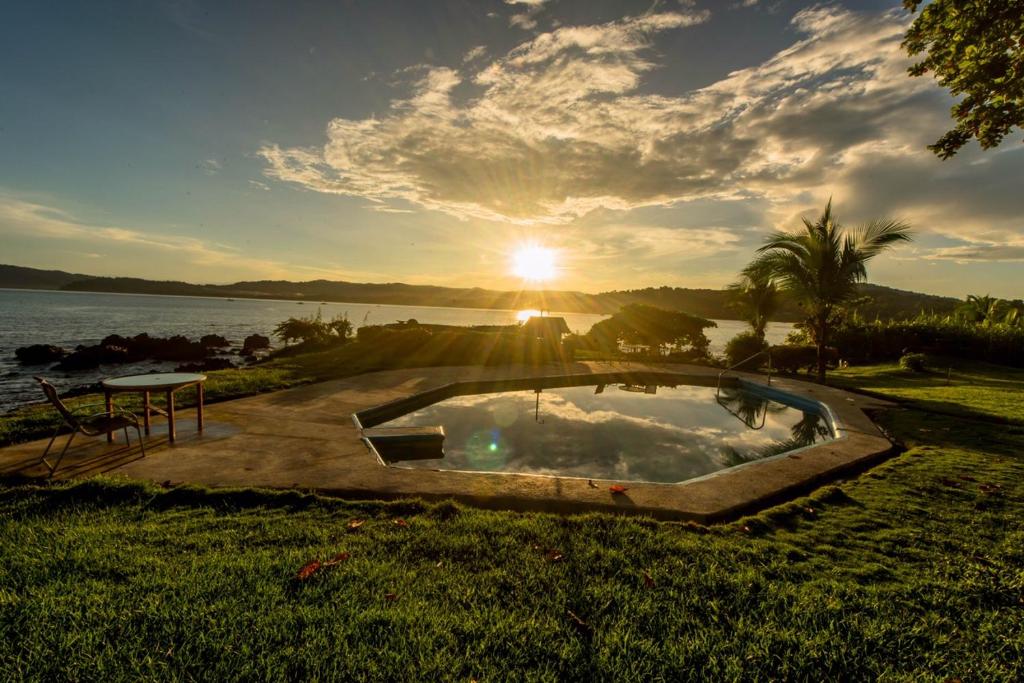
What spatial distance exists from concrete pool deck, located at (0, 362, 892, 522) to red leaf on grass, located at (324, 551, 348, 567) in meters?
1.14

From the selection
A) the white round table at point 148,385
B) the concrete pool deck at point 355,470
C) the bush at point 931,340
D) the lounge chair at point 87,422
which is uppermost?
the bush at point 931,340

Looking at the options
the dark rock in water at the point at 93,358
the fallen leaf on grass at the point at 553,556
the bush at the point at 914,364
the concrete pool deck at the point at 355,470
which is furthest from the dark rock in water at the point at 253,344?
the bush at the point at 914,364

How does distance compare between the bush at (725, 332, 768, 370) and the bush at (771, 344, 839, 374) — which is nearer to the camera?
the bush at (771, 344, 839, 374)

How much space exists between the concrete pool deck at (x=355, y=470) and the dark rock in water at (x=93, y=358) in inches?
872

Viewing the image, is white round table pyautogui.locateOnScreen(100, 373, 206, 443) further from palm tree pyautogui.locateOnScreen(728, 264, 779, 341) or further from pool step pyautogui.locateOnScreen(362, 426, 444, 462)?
palm tree pyautogui.locateOnScreen(728, 264, 779, 341)

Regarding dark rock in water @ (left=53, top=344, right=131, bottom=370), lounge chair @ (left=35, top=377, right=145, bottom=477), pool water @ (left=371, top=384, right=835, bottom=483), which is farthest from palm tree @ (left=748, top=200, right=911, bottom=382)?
dark rock in water @ (left=53, top=344, right=131, bottom=370)

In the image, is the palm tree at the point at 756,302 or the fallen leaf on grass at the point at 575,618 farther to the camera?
the palm tree at the point at 756,302

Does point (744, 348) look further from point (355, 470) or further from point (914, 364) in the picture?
point (355, 470)

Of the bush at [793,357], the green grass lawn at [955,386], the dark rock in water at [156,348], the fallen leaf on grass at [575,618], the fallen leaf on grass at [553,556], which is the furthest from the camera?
the dark rock in water at [156,348]

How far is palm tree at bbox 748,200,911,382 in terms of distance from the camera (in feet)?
43.6

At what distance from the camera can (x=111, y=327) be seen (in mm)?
49906

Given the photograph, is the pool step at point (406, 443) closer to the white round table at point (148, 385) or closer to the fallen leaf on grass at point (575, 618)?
the white round table at point (148, 385)

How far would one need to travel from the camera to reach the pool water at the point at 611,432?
652 centimetres

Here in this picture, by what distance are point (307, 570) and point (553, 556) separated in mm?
1775
